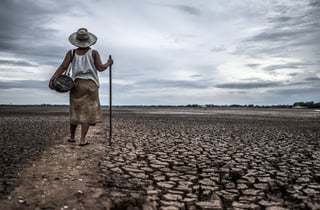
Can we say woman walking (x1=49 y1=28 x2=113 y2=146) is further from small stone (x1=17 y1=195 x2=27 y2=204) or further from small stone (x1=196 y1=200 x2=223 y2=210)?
small stone (x1=196 y1=200 x2=223 y2=210)

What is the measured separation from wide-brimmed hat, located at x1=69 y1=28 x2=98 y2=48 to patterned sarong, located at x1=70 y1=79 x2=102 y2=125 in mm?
627

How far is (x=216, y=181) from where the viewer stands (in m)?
3.74

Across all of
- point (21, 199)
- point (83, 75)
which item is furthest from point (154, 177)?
point (83, 75)

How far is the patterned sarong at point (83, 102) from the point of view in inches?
213

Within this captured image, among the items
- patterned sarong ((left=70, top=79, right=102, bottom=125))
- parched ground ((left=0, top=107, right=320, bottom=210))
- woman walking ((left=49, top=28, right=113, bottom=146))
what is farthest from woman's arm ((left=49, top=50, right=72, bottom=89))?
parched ground ((left=0, top=107, right=320, bottom=210))

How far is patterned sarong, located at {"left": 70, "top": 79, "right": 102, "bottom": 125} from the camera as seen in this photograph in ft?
17.7

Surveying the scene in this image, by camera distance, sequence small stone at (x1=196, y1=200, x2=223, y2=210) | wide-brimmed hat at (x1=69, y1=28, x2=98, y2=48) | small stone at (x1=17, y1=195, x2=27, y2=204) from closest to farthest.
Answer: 1. small stone at (x1=17, y1=195, x2=27, y2=204)
2. small stone at (x1=196, y1=200, x2=223, y2=210)
3. wide-brimmed hat at (x1=69, y1=28, x2=98, y2=48)

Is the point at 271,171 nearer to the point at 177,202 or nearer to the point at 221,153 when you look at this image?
the point at 221,153

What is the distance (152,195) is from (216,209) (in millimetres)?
680

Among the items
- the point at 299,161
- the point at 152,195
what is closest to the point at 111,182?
the point at 152,195

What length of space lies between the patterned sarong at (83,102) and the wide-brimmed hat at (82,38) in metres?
0.63

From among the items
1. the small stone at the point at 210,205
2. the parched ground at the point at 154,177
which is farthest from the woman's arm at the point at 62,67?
the small stone at the point at 210,205

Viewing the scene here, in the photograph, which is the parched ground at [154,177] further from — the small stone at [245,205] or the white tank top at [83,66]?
the white tank top at [83,66]

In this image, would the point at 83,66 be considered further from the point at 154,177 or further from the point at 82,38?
the point at 154,177
